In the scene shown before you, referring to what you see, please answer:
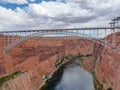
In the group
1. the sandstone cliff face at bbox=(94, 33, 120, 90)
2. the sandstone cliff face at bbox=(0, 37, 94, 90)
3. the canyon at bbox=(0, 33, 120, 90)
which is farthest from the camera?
the sandstone cliff face at bbox=(0, 37, 94, 90)

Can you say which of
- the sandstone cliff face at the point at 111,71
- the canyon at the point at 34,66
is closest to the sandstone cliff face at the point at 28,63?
the canyon at the point at 34,66

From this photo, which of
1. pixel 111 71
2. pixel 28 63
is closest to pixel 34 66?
pixel 28 63

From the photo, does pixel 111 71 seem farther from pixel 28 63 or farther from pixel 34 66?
pixel 34 66

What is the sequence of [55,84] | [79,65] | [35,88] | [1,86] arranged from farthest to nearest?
[79,65] → [55,84] → [35,88] → [1,86]

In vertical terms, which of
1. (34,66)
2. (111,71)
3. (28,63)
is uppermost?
(28,63)

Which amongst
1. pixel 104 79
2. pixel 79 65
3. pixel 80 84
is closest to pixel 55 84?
pixel 80 84

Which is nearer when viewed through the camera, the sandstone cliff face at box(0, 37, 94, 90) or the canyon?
the canyon

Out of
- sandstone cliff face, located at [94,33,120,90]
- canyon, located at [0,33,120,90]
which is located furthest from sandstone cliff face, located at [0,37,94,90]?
sandstone cliff face, located at [94,33,120,90]

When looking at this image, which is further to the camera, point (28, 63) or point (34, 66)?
point (34, 66)

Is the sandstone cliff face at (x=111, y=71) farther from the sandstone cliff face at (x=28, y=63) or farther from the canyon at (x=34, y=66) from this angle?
the sandstone cliff face at (x=28, y=63)

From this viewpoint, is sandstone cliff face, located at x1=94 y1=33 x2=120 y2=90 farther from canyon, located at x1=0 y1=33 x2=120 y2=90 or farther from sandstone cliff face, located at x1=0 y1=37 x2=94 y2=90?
sandstone cliff face, located at x1=0 y1=37 x2=94 y2=90

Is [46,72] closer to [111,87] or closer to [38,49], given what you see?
[38,49]
